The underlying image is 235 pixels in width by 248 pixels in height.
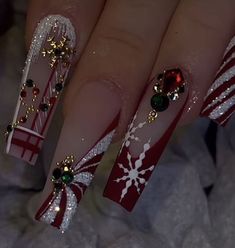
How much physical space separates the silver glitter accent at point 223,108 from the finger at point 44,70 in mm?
150

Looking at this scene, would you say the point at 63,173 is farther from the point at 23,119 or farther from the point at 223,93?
the point at 223,93

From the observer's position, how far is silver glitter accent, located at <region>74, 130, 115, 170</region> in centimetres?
63

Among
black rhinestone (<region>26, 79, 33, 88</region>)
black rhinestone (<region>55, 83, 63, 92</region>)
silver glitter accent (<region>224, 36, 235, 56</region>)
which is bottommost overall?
black rhinestone (<region>26, 79, 33, 88</region>)

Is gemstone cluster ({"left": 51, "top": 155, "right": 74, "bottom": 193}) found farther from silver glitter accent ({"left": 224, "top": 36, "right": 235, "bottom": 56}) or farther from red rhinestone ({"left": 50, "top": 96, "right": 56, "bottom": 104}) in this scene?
silver glitter accent ({"left": 224, "top": 36, "right": 235, "bottom": 56})

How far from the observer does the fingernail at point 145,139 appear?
64cm

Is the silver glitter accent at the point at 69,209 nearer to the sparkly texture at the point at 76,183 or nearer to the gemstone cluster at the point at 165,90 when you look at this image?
the sparkly texture at the point at 76,183

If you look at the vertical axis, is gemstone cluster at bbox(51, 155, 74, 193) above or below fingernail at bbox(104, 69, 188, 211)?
below

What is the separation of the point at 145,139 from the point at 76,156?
0.22 feet

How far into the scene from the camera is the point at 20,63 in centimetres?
78

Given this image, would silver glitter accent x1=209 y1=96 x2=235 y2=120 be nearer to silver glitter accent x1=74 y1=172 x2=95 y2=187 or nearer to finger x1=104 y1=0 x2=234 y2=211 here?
finger x1=104 y1=0 x2=234 y2=211

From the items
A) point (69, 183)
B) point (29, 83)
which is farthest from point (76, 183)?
point (29, 83)

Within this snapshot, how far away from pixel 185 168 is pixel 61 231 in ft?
0.55

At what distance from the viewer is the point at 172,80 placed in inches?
25.4

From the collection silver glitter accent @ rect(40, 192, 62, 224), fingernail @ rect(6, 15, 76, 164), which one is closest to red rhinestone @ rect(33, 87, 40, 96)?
fingernail @ rect(6, 15, 76, 164)
